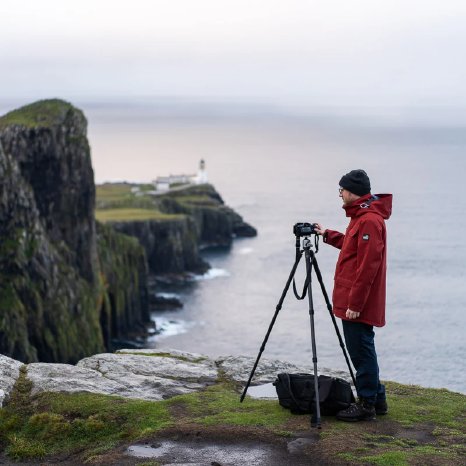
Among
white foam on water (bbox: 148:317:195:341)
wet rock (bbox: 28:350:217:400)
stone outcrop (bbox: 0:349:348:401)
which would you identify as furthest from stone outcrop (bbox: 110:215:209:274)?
wet rock (bbox: 28:350:217:400)

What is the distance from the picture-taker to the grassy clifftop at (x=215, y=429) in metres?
12.2

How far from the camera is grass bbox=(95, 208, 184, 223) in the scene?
147 m

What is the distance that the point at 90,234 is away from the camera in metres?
94.9

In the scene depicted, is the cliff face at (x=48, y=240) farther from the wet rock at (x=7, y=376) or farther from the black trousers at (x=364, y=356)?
the black trousers at (x=364, y=356)

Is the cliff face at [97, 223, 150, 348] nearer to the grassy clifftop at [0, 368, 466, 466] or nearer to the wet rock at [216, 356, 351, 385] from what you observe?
the wet rock at [216, 356, 351, 385]

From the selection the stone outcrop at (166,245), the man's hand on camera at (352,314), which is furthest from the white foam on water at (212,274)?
the man's hand on camera at (352,314)

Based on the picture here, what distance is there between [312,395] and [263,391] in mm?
2377

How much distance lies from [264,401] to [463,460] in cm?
403

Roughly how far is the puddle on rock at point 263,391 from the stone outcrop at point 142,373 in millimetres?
605

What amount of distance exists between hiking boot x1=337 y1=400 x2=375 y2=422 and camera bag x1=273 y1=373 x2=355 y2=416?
11 centimetres

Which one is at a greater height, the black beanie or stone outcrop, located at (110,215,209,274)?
the black beanie

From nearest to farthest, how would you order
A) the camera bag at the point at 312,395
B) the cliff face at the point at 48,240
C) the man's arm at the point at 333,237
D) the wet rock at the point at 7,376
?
the camera bag at the point at 312,395 → the man's arm at the point at 333,237 → the wet rock at the point at 7,376 → the cliff face at the point at 48,240

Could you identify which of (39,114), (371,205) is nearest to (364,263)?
(371,205)

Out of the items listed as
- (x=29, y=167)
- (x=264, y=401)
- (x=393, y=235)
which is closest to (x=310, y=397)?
(x=264, y=401)
